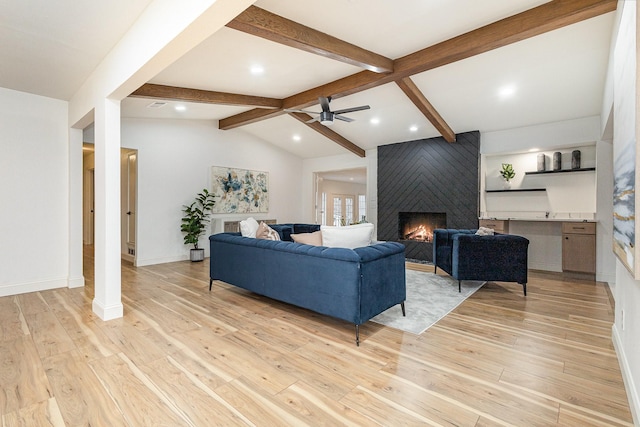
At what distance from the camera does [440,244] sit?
4.81 m

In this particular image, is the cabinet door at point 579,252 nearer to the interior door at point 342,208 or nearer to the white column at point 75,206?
the white column at point 75,206

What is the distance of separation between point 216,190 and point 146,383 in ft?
17.3

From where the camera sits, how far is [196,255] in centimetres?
627

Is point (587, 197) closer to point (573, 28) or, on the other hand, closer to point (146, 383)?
point (573, 28)

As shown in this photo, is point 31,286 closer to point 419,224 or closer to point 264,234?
point 264,234

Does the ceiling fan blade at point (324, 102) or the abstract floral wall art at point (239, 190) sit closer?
the ceiling fan blade at point (324, 102)

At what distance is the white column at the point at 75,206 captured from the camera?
4.17 metres

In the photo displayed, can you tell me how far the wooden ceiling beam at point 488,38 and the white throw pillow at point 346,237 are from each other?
2.26 meters

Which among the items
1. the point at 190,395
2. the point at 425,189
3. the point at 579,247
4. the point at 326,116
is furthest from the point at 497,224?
the point at 190,395

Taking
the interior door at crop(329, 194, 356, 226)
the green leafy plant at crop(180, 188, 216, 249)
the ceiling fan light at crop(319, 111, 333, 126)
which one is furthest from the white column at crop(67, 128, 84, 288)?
the interior door at crop(329, 194, 356, 226)

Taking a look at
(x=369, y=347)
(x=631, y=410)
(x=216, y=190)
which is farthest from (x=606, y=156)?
(x=216, y=190)

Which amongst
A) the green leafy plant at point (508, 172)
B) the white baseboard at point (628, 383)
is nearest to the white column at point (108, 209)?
the white baseboard at point (628, 383)

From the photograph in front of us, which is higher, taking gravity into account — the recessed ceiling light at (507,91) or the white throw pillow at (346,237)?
the recessed ceiling light at (507,91)

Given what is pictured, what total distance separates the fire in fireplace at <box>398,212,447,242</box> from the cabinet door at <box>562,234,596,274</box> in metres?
2.11
